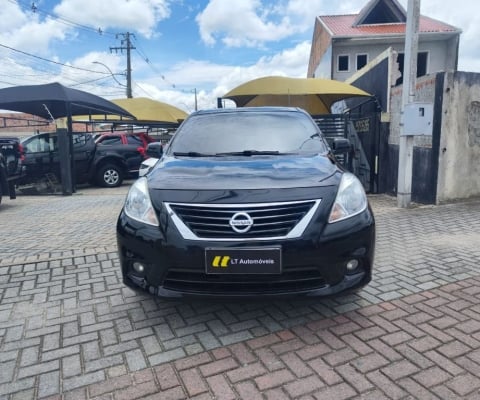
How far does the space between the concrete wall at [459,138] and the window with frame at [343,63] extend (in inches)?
707

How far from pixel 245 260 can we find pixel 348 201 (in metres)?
0.83

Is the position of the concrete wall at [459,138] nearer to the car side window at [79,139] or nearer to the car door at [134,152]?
the car door at [134,152]

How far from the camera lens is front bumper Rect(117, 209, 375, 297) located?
2330 millimetres

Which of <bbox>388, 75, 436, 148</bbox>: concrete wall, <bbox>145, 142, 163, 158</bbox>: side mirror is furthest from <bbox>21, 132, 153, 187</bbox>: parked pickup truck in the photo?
<bbox>388, 75, 436, 148</bbox>: concrete wall

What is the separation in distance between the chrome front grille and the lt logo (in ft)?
0.37

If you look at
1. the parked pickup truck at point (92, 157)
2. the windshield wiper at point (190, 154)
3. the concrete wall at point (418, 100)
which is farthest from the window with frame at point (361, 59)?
the windshield wiper at point (190, 154)

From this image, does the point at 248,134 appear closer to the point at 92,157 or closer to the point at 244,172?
the point at 244,172

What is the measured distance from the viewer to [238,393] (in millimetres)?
2012

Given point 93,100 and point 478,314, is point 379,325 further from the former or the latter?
point 93,100

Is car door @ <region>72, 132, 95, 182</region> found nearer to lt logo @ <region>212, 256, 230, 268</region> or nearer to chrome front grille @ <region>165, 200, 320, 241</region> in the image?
chrome front grille @ <region>165, 200, 320, 241</region>

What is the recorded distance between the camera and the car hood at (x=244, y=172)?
8.44ft

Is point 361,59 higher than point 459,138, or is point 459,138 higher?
point 361,59

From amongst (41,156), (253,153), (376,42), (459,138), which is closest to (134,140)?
(41,156)

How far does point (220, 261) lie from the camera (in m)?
2.31
